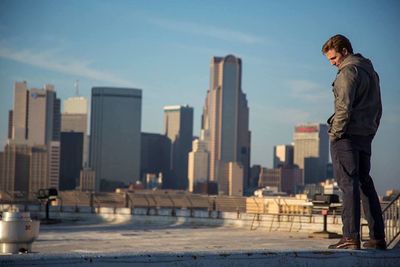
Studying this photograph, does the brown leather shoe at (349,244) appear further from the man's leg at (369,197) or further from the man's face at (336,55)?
the man's face at (336,55)

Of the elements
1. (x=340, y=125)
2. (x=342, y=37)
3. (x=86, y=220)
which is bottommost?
(x=86, y=220)

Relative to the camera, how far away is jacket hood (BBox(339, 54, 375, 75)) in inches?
280

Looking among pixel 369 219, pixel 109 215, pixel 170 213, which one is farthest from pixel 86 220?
pixel 369 219

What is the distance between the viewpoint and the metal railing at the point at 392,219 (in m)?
9.48

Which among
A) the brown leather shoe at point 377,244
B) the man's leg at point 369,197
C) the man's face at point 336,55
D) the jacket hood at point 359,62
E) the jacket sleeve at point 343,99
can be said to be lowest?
the brown leather shoe at point 377,244

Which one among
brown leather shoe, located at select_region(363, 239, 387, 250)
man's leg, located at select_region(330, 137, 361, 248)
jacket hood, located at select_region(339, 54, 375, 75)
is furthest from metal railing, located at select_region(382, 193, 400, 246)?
jacket hood, located at select_region(339, 54, 375, 75)

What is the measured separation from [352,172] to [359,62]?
3.44ft

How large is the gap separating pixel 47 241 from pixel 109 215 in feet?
34.9

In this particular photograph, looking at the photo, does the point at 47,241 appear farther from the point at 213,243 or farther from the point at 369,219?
the point at 369,219

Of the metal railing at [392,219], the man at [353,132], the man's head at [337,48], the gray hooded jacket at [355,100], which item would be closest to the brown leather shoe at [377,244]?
the man at [353,132]

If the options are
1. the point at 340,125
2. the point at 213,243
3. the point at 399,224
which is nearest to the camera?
the point at 340,125

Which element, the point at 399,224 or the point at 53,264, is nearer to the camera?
the point at 53,264

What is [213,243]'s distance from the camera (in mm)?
12570

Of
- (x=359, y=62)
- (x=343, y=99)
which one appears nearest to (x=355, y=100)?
(x=343, y=99)
